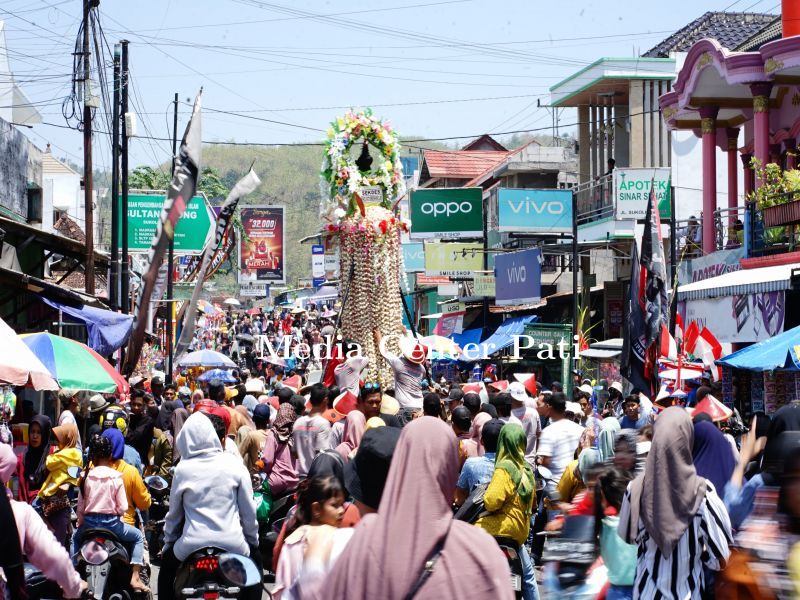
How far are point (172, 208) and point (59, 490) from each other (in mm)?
4278

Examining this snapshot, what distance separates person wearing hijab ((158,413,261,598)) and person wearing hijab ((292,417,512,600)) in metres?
4.02

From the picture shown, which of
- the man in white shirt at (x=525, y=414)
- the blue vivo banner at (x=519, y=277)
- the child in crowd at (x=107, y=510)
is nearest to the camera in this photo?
the child in crowd at (x=107, y=510)

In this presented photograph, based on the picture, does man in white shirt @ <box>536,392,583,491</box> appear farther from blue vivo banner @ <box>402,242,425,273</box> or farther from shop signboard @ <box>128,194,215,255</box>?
blue vivo banner @ <box>402,242,425,273</box>

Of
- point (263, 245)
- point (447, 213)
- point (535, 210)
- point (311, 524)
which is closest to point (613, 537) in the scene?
point (311, 524)

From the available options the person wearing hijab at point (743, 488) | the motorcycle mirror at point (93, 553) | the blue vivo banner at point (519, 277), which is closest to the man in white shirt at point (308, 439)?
the motorcycle mirror at point (93, 553)

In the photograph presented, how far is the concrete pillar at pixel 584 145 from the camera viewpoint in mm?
39594

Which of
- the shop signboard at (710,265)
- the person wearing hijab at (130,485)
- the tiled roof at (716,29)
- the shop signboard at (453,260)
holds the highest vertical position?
the tiled roof at (716,29)

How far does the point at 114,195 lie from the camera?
97.6ft

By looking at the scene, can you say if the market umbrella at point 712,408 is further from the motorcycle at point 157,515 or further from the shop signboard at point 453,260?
the shop signboard at point 453,260

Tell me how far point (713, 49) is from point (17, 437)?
1599cm

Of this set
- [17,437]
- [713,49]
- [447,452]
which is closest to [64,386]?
[17,437]

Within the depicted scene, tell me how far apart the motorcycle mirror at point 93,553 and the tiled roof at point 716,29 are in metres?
32.3

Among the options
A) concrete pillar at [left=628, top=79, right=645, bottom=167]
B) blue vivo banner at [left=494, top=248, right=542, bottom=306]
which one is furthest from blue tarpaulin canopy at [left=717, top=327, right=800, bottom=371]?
concrete pillar at [left=628, top=79, right=645, bottom=167]

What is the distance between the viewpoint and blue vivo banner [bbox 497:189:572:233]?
36.3 m
